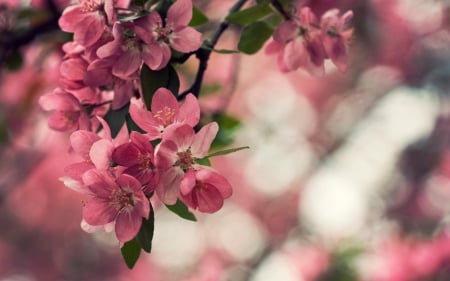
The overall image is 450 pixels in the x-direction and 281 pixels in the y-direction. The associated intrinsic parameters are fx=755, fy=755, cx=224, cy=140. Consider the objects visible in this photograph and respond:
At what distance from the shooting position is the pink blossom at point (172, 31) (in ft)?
2.41

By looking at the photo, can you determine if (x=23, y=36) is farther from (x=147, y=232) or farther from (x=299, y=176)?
(x=299, y=176)

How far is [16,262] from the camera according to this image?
4.02 metres

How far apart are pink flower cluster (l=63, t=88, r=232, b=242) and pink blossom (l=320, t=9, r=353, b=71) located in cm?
26

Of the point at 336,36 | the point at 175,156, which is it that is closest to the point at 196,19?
the point at 336,36

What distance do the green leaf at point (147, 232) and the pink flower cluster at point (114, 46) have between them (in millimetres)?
137

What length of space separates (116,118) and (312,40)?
0.25 meters

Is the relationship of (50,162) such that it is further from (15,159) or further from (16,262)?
(15,159)

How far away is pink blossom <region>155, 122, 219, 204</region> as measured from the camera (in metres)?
0.65

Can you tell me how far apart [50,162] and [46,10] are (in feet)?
7.97

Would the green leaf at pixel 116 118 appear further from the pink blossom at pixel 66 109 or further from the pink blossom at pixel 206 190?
the pink blossom at pixel 206 190

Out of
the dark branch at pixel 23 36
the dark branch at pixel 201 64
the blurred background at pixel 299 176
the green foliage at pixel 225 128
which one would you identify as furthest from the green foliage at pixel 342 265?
the dark branch at pixel 201 64

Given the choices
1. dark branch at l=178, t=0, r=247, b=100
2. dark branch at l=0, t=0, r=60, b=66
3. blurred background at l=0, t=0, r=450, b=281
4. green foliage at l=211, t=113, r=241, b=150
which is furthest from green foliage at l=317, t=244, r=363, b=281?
dark branch at l=178, t=0, r=247, b=100

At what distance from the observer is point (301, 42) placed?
0.87m

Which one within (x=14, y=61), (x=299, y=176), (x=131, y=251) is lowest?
(x=299, y=176)
